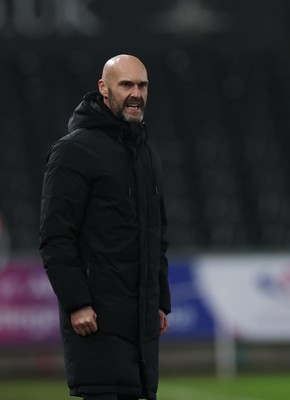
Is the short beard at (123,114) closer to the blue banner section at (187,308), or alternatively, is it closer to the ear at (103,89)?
the ear at (103,89)

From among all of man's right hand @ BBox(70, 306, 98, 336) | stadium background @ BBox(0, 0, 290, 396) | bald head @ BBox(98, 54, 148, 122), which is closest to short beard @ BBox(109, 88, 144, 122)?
bald head @ BBox(98, 54, 148, 122)

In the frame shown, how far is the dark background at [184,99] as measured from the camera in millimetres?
20406

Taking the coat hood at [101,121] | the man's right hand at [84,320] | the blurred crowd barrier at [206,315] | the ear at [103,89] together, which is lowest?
the blurred crowd barrier at [206,315]

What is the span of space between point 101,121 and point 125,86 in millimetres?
171

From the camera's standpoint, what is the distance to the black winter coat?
5230 mm

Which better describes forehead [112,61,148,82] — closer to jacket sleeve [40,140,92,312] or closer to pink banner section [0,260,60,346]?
jacket sleeve [40,140,92,312]

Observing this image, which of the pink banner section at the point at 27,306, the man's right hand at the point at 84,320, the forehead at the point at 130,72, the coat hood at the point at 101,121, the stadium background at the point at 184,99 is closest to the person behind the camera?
the man's right hand at the point at 84,320

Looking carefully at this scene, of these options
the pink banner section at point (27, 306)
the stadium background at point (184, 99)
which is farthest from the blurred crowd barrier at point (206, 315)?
the stadium background at point (184, 99)

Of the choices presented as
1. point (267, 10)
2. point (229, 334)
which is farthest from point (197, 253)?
point (267, 10)

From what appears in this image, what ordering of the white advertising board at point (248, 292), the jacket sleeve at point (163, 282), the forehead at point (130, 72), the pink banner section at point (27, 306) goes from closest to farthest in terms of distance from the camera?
the forehead at point (130, 72)
the jacket sleeve at point (163, 282)
the pink banner section at point (27, 306)
the white advertising board at point (248, 292)

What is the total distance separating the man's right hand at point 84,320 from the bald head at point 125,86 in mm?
747

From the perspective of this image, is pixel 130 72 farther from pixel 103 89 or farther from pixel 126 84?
pixel 103 89

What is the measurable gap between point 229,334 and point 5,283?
8.25 feet

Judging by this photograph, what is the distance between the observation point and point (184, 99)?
22656 millimetres
